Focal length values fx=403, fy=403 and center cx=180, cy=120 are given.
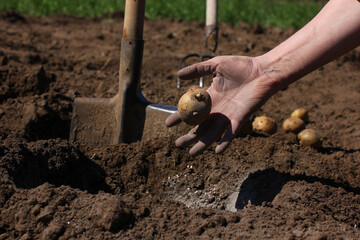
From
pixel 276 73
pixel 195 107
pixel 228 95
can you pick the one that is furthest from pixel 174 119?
pixel 276 73

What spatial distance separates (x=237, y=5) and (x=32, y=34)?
5529 millimetres

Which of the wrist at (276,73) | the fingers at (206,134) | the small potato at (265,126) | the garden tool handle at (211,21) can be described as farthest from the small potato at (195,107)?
the garden tool handle at (211,21)

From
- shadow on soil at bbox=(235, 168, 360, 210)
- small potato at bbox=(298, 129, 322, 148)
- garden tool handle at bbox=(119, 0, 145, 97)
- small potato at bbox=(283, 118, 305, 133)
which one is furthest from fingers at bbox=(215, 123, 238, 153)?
small potato at bbox=(283, 118, 305, 133)

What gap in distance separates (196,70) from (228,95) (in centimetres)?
28

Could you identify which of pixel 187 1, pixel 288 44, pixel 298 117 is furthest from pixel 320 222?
pixel 187 1

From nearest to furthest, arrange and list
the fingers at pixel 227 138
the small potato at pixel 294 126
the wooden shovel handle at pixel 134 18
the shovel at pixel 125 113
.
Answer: the fingers at pixel 227 138, the wooden shovel handle at pixel 134 18, the shovel at pixel 125 113, the small potato at pixel 294 126

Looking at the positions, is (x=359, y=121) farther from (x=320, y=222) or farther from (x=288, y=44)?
(x=320, y=222)

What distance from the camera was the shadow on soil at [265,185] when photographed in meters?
2.63

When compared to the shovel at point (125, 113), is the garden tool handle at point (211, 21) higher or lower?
higher

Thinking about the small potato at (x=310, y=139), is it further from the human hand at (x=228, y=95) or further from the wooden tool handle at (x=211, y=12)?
the wooden tool handle at (x=211, y=12)

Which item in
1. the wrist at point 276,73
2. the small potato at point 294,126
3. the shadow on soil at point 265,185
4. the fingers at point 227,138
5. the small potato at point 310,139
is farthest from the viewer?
the small potato at point 294,126

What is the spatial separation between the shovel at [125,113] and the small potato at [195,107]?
562 millimetres

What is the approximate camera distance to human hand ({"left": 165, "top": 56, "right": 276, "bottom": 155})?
2.51 metres

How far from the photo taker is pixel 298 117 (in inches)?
168
